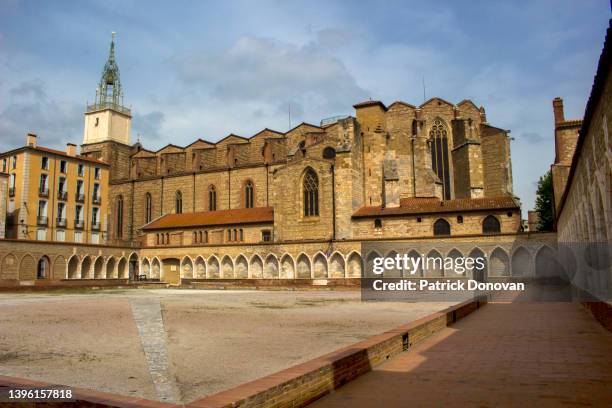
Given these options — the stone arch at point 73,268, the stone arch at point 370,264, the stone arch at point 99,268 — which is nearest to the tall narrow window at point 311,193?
the stone arch at point 370,264

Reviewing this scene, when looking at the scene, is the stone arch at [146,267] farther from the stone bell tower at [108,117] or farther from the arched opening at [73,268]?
the stone bell tower at [108,117]

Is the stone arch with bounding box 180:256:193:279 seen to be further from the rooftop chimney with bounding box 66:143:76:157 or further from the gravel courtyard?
the gravel courtyard

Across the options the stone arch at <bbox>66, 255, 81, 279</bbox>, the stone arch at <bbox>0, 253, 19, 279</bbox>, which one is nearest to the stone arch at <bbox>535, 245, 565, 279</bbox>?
the stone arch at <bbox>66, 255, 81, 279</bbox>

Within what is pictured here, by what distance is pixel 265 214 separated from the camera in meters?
43.8

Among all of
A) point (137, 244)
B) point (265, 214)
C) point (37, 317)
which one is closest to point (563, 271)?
point (265, 214)

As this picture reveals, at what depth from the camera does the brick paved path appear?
5508 millimetres

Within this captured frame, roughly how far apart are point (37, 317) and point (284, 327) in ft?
24.7

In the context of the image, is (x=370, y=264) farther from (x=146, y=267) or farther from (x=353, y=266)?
(x=146, y=267)

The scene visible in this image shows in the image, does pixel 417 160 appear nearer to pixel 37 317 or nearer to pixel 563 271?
pixel 563 271

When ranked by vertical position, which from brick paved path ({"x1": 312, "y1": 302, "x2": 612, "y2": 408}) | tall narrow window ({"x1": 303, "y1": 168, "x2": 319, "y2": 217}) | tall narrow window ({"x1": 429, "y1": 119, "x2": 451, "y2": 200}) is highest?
tall narrow window ({"x1": 429, "y1": 119, "x2": 451, "y2": 200})

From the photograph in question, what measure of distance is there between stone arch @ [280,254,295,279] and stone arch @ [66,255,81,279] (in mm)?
17654

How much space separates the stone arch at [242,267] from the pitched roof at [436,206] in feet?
32.9

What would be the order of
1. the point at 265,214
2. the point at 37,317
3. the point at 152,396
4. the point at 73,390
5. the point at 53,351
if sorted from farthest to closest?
the point at 265,214 → the point at 37,317 → the point at 53,351 → the point at 152,396 → the point at 73,390

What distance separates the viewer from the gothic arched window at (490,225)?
112ft
